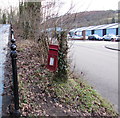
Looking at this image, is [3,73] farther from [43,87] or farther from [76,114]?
[76,114]

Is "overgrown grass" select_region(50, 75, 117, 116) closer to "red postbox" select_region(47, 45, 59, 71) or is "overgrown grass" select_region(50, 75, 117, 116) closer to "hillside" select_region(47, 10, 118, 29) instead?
"red postbox" select_region(47, 45, 59, 71)

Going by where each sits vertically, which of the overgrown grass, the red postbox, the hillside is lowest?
the overgrown grass

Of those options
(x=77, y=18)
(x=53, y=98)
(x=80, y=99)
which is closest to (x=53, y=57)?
(x=53, y=98)

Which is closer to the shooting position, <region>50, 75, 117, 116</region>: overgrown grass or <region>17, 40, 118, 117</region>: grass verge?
<region>17, 40, 118, 117</region>: grass verge

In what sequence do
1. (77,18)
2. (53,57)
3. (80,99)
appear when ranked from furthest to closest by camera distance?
(77,18), (53,57), (80,99)

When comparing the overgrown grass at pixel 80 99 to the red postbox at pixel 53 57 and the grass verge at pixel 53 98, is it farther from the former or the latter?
the red postbox at pixel 53 57

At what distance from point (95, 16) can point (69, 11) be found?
952 millimetres

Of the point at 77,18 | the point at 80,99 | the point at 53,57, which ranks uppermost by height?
the point at 77,18

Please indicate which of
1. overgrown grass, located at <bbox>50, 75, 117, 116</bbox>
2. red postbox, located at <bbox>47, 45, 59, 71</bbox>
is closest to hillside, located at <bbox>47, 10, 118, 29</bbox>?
red postbox, located at <bbox>47, 45, 59, 71</bbox>

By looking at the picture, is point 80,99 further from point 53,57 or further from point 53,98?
point 53,57

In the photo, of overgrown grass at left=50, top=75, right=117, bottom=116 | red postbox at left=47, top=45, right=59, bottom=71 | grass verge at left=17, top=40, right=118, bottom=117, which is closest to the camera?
grass verge at left=17, top=40, right=118, bottom=117

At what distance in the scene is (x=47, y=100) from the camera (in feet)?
11.6

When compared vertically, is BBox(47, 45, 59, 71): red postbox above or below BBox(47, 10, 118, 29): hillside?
below

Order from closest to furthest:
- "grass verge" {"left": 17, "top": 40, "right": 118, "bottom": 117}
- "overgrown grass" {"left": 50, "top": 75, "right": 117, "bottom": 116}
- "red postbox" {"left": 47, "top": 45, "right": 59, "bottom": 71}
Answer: "grass verge" {"left": 17, "top": 40, "right": 118, "bottom": 117} < "overgrown grass" {"left": 50, "top": 75, "right": 117, "bottom": 116} < "red postbox" {"left": 47, "top": 45, "right": 59, "bottom": 71}
